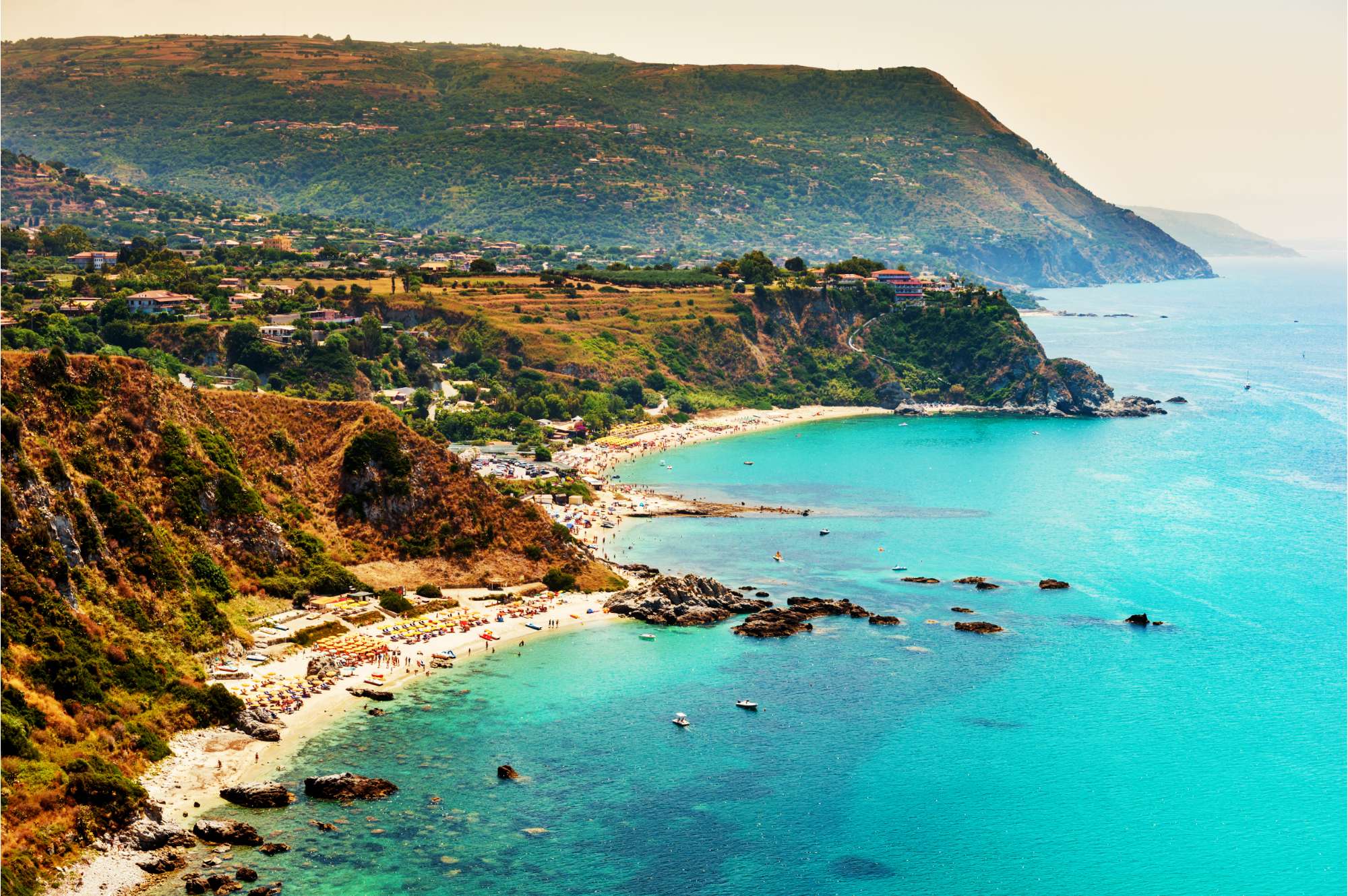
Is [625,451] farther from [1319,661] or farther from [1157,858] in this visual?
[1157,858]

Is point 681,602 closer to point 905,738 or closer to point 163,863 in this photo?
point 905,738

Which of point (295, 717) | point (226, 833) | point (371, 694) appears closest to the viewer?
point (226, 833)

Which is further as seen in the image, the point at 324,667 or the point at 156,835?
the point at 324,667

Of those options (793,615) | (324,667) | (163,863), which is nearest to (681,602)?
(793,615)

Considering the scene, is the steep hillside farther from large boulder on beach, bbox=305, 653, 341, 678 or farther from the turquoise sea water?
the turquoise sea water

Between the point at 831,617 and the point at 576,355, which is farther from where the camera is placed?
the point at 576,355

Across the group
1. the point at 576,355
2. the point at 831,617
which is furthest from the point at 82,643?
the point at 576,355

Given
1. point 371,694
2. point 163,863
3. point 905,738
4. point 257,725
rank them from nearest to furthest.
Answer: point 163,863 → point 257,725 → point 905,738 → point 371,694
